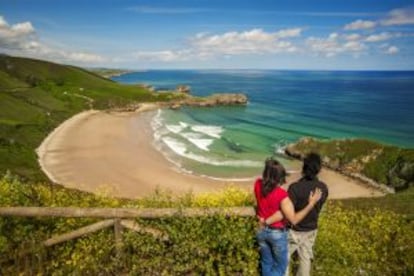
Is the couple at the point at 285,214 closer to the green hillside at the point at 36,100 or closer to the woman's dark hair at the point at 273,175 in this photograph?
the woman's dark hair at the point at 273,175

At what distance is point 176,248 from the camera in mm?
8586

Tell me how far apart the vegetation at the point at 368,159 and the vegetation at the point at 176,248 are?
124 feet

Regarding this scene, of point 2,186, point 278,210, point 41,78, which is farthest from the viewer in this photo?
point 41,78

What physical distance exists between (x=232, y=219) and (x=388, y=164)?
145ft

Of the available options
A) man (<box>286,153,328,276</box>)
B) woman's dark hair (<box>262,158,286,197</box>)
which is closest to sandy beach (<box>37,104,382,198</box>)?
man (<box>286,153,328,276</box>)

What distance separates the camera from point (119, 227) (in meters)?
8.62

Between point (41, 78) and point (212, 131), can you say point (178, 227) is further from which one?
point (41, 78)

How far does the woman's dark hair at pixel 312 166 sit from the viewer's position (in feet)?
25.1

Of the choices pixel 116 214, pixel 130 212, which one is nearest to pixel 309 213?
pixel 130 212

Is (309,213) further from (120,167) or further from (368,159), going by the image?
(368,159)

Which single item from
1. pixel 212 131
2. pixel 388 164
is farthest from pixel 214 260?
pixel 212 131

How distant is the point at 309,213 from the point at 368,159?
152ft

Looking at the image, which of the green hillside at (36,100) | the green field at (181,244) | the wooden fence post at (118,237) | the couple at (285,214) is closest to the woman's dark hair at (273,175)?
the couple at (285,214)

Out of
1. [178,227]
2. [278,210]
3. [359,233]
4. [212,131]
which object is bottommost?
[212,131]
